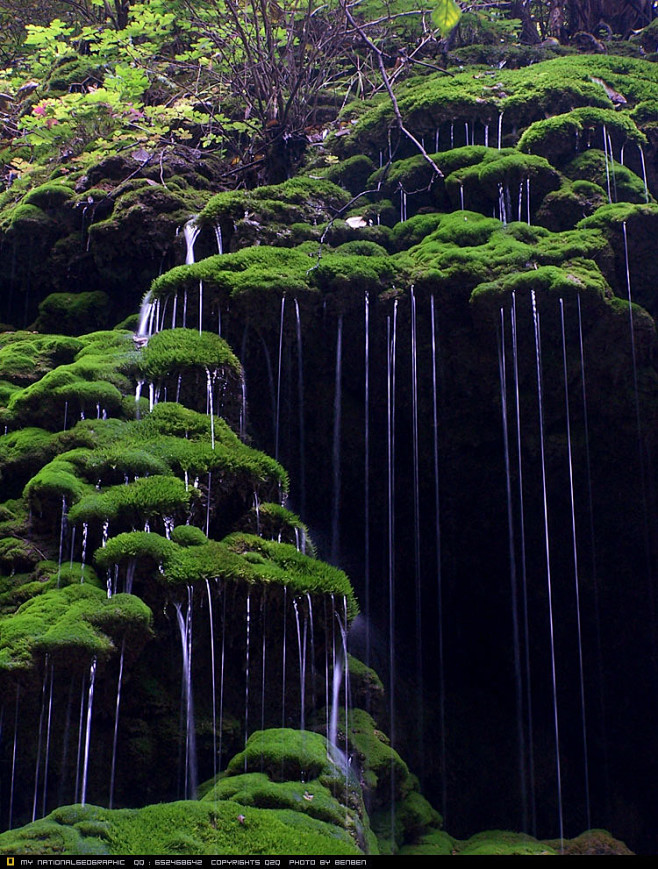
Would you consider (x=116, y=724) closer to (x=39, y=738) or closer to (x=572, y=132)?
(x=39, y=738)

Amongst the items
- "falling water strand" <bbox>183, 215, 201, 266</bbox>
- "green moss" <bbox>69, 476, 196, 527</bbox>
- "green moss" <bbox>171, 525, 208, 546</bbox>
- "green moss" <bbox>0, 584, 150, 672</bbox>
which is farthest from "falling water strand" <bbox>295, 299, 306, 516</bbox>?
"green moss" <bbox>0, 584, 150, 672</bbox>

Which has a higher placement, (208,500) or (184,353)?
(184,353)

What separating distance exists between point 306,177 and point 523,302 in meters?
4.57

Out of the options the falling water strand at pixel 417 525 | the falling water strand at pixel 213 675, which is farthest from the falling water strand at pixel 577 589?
the falling water strand at pixel 213 675

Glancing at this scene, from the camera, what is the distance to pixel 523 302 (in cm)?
966

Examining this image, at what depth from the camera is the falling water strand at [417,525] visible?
33.4ft

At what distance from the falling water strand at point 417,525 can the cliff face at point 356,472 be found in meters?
0.04

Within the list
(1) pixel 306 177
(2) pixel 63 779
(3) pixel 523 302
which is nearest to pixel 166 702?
(2) pixel 63 779

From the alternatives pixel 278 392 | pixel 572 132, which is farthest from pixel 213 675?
pixel 572 132

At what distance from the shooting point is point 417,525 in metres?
11.2

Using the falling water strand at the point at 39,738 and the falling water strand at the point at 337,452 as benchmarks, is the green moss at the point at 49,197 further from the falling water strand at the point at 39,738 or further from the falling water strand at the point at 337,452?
the falling water strand at the point at 39,738

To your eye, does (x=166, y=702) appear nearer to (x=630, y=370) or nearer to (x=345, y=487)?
(x=345, y=487)

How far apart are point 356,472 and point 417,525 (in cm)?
114

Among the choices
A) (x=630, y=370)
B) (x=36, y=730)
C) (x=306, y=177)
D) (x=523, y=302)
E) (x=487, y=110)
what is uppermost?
(x=487, y=110)
